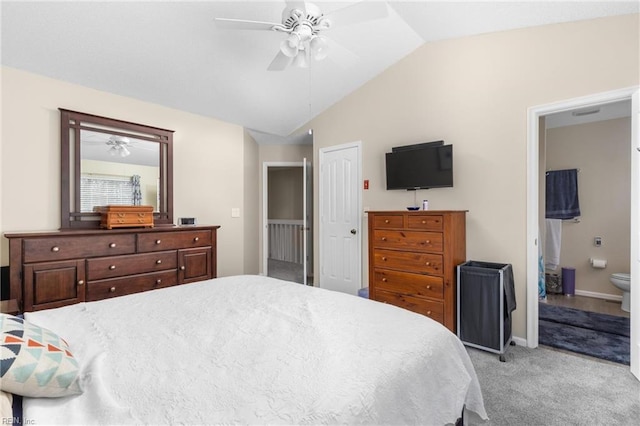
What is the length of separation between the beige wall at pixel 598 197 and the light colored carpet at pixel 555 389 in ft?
7.61

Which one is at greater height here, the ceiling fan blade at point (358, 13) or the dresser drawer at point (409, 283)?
the ceiling fan blade at point (358, 13)

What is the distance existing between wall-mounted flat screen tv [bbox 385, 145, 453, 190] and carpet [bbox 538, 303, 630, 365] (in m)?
1.70

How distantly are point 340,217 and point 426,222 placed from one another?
148 centimetres

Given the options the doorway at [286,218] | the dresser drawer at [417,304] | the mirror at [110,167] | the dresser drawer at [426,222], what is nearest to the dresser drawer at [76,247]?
the mirror at [110,167]

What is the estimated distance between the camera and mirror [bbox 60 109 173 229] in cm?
284

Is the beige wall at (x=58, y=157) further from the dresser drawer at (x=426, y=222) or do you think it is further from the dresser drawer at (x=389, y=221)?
the dresser drawer at (x=426, y=222)

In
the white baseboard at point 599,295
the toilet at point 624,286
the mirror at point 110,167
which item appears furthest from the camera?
the white baseboard at point 599,295

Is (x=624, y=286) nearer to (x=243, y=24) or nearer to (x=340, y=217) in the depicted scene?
(x=340, y=217)

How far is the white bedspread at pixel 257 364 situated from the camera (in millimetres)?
764

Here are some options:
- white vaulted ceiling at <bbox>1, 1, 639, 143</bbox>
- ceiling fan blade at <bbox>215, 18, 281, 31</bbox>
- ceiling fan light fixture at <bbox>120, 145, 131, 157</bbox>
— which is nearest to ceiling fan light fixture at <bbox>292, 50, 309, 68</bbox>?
ceiling fan blade at <bbox>215, 18, 281, 31</bbox>

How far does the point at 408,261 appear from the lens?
2.96 metres

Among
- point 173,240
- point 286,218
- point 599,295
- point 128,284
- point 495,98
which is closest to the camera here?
point 128,284

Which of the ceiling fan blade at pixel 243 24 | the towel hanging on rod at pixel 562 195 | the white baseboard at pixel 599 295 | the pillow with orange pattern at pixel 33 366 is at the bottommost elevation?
the white baseboard at pixel 599 295

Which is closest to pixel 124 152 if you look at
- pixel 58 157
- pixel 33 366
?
pixel 58 157
